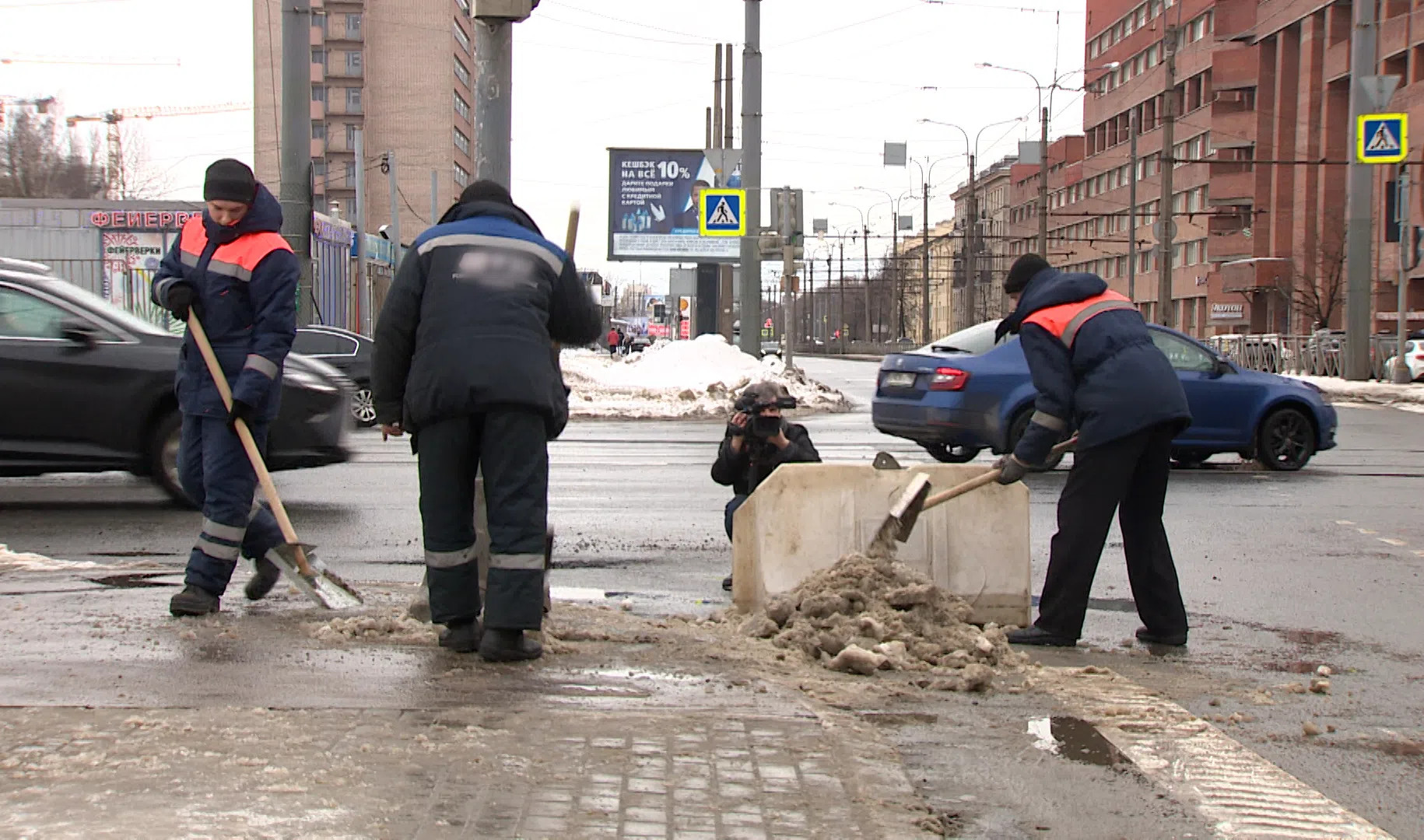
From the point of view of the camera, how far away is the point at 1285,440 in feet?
47.7

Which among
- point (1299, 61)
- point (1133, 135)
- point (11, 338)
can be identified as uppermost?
point (1299, 61)

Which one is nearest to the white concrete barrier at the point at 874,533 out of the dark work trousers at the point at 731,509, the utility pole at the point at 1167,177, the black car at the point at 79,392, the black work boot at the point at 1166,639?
the black work boot at the point at 1166,639

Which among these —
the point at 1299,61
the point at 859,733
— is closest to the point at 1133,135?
the point at 1299,61

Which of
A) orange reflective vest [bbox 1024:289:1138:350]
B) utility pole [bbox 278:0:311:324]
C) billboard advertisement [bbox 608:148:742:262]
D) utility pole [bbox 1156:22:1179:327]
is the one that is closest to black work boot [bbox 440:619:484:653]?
orange reflective vest [bbox 1024:289:1138:350]

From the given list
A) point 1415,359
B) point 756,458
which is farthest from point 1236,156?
point 756,458

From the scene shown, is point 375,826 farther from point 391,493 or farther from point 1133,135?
point 1133,135

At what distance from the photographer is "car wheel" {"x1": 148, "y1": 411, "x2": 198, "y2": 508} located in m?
10.4

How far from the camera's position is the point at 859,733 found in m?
4.57

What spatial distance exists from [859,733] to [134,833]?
2.11m

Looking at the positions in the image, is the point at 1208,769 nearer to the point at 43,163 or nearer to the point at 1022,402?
the point at 1022,402

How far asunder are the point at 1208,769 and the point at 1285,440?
432 inches

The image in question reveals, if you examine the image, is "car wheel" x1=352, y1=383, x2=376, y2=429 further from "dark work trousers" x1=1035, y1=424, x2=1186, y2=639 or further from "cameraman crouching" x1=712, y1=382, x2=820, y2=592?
"dark work trousers" x1=1035, y1=424, x2=1186, y2=639

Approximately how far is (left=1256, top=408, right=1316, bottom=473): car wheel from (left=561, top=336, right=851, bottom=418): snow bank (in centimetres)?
879

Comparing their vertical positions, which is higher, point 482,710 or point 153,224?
point 153,224
